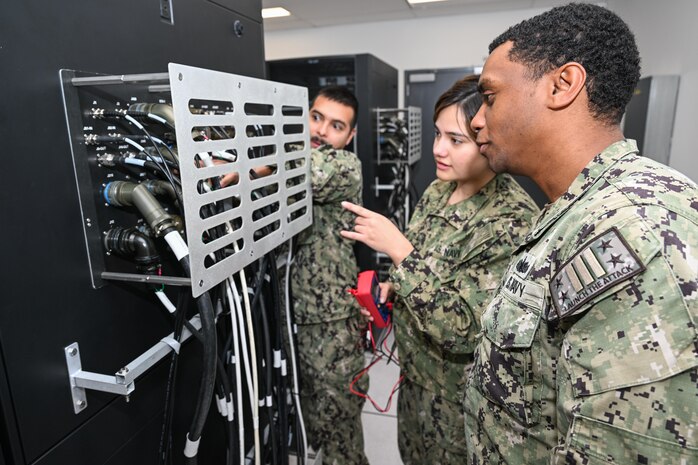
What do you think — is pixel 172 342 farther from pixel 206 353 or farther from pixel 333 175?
pixel 333 175

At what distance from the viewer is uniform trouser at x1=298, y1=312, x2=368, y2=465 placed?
1577 millimetres

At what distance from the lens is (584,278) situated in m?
0.52

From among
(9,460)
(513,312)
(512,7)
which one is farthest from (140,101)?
(512,7)

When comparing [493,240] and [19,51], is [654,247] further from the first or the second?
[19,51]

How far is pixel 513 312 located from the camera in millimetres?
664

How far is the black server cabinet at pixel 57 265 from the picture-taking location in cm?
53

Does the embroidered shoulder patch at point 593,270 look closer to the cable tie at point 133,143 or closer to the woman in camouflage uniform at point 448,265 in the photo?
the woman in camouflage uniform at point 448,265

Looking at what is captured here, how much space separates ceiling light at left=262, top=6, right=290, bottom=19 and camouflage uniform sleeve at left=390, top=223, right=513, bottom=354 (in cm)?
416

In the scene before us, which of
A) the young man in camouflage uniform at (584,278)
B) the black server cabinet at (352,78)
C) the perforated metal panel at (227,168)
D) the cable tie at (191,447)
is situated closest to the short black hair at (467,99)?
the young man in camouflage uniform at (584,278)

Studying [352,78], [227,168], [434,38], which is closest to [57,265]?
[227,168]

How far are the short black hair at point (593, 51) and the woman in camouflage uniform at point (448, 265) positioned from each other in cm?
42

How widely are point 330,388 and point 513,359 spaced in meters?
1.03

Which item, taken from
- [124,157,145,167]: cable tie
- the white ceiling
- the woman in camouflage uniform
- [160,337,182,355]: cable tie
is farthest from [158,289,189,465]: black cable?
the white ceiling

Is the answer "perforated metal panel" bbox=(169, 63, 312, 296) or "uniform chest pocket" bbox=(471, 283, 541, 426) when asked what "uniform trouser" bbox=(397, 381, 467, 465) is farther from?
"perforated metal panel" bbox=(169, 63, 312, 296)
